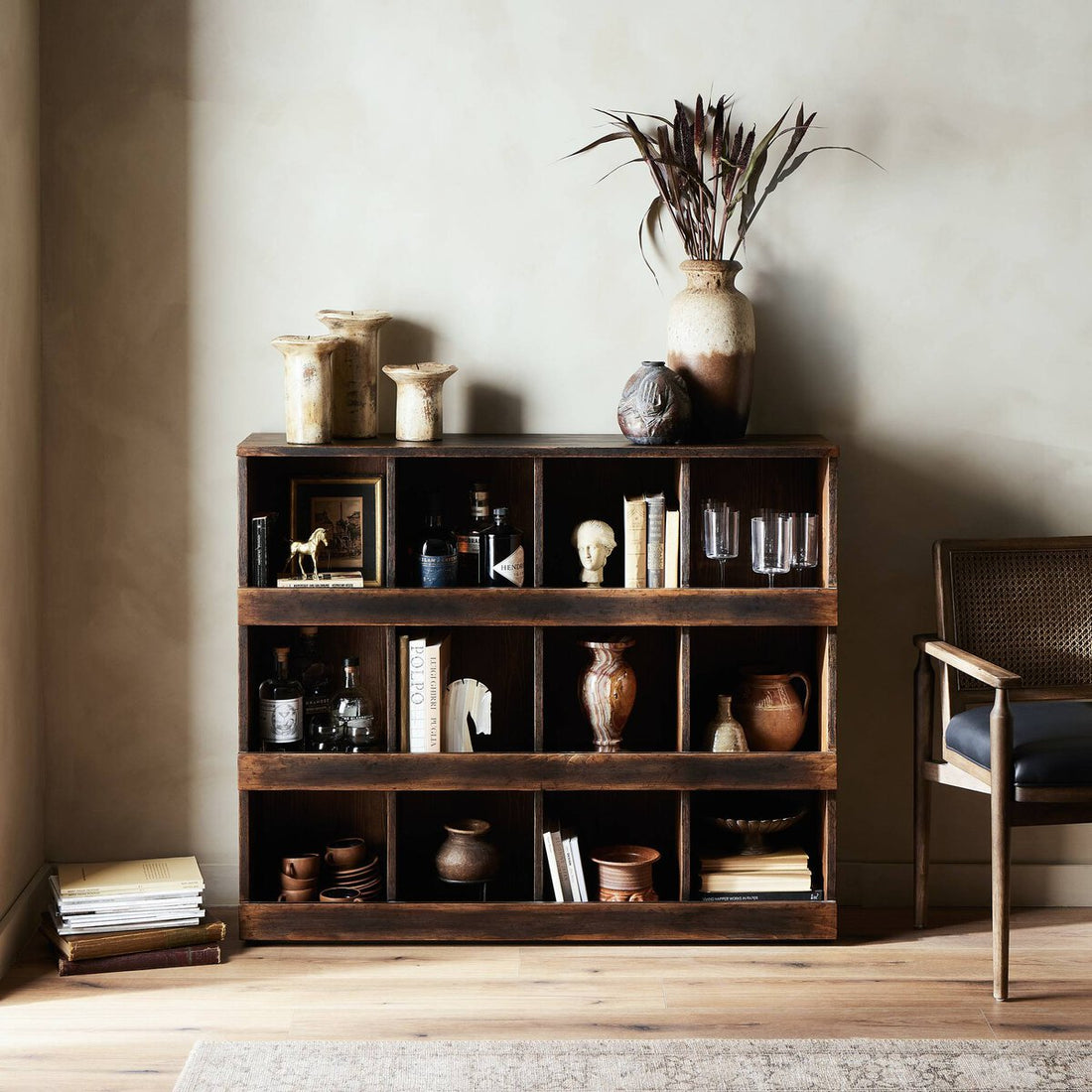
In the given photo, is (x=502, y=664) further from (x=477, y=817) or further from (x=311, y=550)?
(x=311, y=550)

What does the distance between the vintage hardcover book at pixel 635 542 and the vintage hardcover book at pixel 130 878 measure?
1302mm

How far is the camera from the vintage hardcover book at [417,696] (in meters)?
3.24

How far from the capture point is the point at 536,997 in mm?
2988

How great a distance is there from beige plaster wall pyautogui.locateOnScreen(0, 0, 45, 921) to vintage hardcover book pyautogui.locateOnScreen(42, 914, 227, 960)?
0.16 metres

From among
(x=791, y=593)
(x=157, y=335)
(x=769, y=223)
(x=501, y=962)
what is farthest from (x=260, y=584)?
(x=769, y=223)

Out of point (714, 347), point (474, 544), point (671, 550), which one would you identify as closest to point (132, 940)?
point (474, 544)

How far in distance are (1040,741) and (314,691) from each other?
5.74 feet

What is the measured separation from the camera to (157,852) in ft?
11.7

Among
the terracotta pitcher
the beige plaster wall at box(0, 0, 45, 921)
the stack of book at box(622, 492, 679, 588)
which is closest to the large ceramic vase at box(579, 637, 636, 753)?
the stack of book at box(622, 492, 679, 588)

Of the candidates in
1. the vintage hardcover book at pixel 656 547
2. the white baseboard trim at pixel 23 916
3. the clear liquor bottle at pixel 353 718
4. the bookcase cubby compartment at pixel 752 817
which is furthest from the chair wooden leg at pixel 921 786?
the white baseboard trim at pixel 23 916

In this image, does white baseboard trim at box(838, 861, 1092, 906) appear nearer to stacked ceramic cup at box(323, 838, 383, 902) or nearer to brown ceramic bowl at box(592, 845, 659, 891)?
brown ceramic bowl at box(592, 845, 659, 891)

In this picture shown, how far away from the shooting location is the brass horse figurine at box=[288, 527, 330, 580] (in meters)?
3.23

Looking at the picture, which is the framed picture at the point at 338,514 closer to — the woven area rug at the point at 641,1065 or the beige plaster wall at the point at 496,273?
the beige plaster wall at the point at 496,273

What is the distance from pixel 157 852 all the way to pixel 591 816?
1.17m
